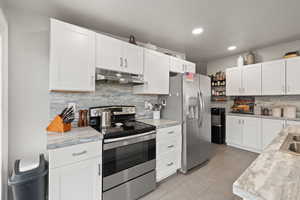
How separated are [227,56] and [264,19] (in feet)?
6.91

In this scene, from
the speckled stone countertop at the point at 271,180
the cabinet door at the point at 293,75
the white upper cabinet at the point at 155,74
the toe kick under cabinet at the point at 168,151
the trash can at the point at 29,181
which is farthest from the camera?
the cabinet door at the point at 293,75

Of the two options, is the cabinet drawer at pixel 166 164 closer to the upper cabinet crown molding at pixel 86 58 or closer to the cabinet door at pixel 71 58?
the upper cabinet crown molding at pixel 86 58

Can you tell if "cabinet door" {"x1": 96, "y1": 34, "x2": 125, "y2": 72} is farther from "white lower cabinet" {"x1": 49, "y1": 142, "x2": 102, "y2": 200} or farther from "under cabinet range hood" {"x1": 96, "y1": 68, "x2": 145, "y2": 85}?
"white lower cabinet" {"x1": 49, "y1": 142, "x2": 102, "y2": 200}

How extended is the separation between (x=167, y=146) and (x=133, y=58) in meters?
1.56

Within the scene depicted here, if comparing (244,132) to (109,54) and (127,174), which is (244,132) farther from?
(109,54)

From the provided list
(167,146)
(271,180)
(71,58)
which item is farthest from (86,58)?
(271,180)

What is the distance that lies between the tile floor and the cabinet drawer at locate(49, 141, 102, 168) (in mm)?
1021

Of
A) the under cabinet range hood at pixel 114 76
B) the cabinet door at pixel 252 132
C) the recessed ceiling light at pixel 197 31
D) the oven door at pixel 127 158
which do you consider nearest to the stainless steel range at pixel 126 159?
the oven door at pixel 127 158

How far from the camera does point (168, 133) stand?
218cm

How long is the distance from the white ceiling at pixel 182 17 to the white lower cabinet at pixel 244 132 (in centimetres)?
196

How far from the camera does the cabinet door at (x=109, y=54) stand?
1826 millimetres

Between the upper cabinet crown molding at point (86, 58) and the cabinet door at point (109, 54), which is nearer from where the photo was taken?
the upper cabinet crown molding at point (86, 58)

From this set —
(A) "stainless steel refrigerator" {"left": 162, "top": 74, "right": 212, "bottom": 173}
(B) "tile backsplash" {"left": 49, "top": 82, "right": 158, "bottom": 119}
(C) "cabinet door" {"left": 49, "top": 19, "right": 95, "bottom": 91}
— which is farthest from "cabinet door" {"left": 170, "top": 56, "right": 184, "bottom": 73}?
(C) "cabinet door" {"left": 49, "top": 19, "right": 95, "bottom": 91}

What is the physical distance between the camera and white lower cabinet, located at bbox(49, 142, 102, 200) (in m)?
1.22
